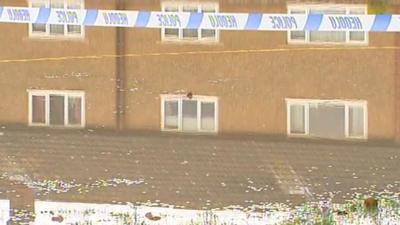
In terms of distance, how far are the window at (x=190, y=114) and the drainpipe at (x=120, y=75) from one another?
552 millimetres

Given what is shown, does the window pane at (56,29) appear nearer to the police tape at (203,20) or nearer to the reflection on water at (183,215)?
the police tape at (203,20)

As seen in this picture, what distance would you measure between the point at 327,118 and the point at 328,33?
240cm

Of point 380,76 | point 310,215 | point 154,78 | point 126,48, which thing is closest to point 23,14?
point 126,48

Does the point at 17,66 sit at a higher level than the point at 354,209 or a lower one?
higher

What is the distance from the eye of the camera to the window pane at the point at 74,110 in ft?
46.1

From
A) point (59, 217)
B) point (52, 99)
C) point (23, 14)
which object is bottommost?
point (59, 217)

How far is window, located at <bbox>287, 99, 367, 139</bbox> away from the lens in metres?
13.4

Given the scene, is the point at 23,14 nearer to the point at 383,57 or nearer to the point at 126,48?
the point at 126,48

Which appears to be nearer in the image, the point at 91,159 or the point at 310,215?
the point at 310,215

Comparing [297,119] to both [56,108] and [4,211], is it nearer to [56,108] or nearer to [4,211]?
[56,108]

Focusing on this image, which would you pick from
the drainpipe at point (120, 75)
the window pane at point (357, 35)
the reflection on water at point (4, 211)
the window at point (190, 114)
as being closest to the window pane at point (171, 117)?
the window at point (190, 114)

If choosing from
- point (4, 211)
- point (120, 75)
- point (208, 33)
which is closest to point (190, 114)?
point (120, 75)

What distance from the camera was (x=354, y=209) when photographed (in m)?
11.2

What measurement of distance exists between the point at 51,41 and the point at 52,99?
6.26ft
